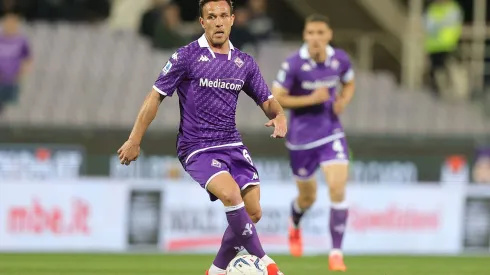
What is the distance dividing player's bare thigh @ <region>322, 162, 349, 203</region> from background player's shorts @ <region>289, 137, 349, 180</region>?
0.23 ft

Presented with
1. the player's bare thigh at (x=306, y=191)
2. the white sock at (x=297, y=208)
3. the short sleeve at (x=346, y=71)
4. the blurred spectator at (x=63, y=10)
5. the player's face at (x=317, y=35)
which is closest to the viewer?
the player's face at (x=317, y=35)

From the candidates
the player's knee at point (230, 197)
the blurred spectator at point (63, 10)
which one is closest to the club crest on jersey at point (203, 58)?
the player's knee at point (230, 197)

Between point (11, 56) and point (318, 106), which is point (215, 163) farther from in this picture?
point (11, 56)

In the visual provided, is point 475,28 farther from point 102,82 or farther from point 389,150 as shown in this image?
point 102,82

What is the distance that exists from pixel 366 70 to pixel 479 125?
2.61 m

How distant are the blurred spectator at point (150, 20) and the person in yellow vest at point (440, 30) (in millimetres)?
4659

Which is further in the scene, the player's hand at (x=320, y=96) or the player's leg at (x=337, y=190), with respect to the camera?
the player's hand at (x=320, y=96)

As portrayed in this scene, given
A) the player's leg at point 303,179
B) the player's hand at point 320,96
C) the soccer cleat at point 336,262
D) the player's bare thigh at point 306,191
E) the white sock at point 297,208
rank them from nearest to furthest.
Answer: the soccer cleat at point 336,262 < the player's hand at point 320,96 < the player's leg at point 303,179 < the player's bare thigh at point 306,191 < the white sock at point 297,208

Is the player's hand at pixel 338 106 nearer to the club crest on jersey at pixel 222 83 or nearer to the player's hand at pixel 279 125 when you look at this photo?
the player's hand at pixel 279 125

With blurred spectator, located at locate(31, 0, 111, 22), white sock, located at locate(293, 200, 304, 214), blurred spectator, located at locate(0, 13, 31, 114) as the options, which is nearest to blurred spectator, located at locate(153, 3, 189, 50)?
blurred spectator, located at locate(0, 13, 31, 114)

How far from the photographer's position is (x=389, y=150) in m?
17.2

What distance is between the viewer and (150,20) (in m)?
19.6

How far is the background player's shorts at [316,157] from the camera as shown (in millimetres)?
12479

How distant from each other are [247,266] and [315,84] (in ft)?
13.8
